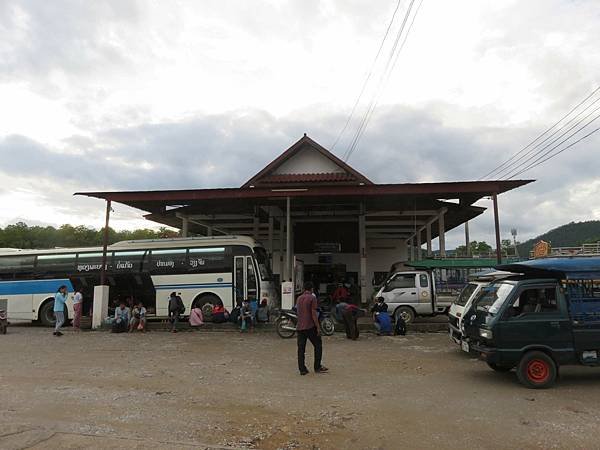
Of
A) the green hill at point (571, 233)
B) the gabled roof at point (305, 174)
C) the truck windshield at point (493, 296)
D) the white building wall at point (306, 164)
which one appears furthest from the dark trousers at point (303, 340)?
the green hill at point (571, 233)

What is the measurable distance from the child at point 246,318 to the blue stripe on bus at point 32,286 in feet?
24.2

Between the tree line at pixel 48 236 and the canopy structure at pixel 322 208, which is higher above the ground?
the tree line at pixel 48 236

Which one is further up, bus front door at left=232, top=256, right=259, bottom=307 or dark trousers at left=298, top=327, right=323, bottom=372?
bus front door at left=232, top=256, right=259, bottom=307

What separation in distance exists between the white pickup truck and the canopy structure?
299 cm

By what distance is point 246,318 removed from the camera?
14477 millimetres

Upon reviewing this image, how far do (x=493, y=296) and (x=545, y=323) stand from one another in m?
1.09

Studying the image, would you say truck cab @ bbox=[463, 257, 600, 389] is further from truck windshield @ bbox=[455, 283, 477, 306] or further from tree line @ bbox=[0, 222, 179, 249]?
tree line @ bbox=[0, 222, 179, 249]

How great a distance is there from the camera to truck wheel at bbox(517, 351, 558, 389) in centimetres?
716

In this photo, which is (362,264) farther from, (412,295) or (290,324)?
(290,324)

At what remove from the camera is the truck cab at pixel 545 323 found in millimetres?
7254

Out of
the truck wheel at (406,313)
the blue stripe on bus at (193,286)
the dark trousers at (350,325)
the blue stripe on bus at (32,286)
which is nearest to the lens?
Result: the dark trousers at (350,325)

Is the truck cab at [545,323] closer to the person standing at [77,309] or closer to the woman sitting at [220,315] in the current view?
the woman sitting at [220,315]

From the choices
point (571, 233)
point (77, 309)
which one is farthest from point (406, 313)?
point (571, 233)

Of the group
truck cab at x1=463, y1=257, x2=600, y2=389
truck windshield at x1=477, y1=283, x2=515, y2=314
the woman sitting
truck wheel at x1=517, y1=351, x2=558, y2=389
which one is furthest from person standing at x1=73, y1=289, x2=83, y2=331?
truck wheel at x1=517, y1=351, x2=558, y2=389
